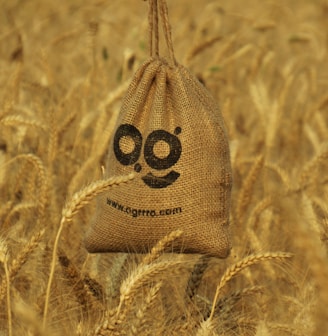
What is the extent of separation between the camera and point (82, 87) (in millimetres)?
2838

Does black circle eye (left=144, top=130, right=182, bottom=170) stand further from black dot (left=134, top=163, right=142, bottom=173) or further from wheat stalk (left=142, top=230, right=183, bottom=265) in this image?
wheat stalk (left=142, top=230, right=183, bottom=265)

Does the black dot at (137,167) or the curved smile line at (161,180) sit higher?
the black dot at (137,167)

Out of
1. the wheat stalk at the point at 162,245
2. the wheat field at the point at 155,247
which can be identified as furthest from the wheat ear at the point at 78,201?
the wheat stalk at the point at 162,245

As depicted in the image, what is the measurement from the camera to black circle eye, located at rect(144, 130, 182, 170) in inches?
61.9

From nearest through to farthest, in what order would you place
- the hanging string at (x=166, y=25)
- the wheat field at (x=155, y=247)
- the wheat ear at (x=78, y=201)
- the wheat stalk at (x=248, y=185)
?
the wheat ear at (x=78, y=201) < the wheat field at (x=155, y=247) < the hanging string at (x=166, y=25) < the wheat stalk at (x=248, y=185)

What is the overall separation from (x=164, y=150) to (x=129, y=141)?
0.10 metres

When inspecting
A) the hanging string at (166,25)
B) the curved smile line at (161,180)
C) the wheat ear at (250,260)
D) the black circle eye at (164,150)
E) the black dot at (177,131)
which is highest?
the hanging string at (166,25)

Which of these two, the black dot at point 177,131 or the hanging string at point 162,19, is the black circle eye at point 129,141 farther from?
the hanging string at point 162,19

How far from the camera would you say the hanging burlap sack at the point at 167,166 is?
5.17 ft

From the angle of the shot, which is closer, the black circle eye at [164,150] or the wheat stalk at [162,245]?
the wheat stalk at [162,245]

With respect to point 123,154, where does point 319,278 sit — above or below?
below

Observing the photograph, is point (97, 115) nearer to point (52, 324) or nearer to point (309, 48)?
point (52, 324)

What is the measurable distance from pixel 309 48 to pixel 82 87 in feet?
8.41

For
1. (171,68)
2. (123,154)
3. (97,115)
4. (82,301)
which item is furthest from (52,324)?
(97,115)
